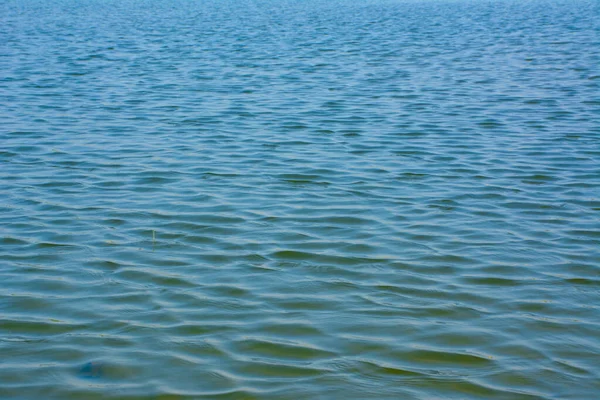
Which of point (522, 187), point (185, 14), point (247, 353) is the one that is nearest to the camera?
point (247, 353)

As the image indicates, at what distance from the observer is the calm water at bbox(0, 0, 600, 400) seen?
4.63 metres

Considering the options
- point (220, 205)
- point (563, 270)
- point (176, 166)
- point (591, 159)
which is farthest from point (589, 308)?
point (176, 166)

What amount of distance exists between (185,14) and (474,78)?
2130cm

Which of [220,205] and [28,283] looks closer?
[28,283]

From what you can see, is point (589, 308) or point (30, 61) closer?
point (589, 308)

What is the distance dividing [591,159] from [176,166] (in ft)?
16.3

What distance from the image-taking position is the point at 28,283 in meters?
5.77

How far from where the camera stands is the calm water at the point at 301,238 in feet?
15.2

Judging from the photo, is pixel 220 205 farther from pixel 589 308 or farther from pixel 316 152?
pixel 589 308

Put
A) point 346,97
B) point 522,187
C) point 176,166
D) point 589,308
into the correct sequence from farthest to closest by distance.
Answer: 1. point 346,97
2. point 176,166
3. point 522,187
4. point 589,308

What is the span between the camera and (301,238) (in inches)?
264

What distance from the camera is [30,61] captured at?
18.4 meters

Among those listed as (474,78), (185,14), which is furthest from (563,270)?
(185,14)

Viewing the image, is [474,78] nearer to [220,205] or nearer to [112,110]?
[112,110]
